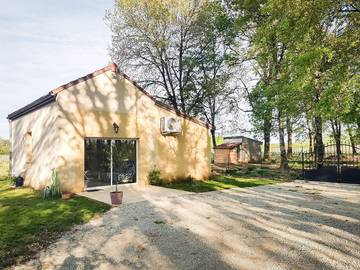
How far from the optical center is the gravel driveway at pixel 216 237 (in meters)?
5.41

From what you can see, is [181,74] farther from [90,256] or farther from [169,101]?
[90,256]

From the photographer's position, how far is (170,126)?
15969 mm

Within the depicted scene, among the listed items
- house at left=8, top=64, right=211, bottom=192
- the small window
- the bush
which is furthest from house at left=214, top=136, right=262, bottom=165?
the small window

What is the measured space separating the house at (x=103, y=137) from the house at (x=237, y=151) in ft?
55.5

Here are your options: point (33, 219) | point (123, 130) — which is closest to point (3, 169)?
point (123, 130)

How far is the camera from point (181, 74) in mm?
27953

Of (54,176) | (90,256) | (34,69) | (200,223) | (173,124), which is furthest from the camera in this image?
(34,69)

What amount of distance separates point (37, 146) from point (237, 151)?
26.0 meters

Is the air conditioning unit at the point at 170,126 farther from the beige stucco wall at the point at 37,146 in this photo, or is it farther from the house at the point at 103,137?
the beige stucco wall at the point at 37,146

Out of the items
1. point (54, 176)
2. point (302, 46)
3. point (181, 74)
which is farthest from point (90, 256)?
point (181, 74)

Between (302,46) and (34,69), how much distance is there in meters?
18.5

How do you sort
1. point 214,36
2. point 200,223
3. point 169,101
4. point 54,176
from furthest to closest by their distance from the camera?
point 169,101 → point 214,36 → point 54,176 → point 200,223

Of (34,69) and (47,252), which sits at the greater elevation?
(34,69)

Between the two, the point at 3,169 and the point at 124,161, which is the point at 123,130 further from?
the point at 3,169
